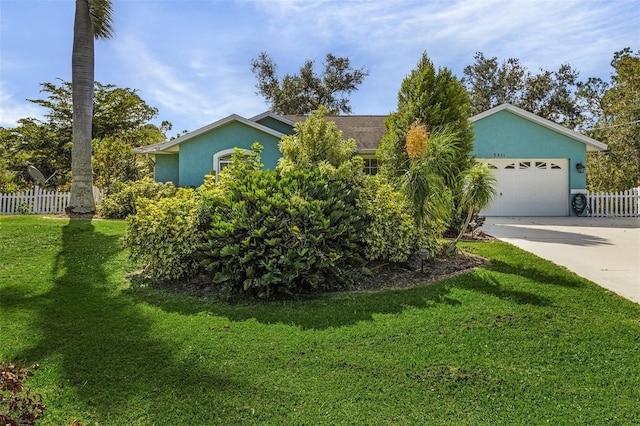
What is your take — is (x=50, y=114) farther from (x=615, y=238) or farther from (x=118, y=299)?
(x=615, y=238)

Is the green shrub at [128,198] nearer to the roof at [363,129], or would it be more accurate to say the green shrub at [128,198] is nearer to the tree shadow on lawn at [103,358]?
the roof at [363,129]

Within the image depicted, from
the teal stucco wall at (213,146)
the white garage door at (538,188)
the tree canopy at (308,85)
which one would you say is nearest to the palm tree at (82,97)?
the teal stucco wall at (213,146)

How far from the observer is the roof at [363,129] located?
687 inches

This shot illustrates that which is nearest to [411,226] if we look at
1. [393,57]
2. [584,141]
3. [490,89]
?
[393,57]

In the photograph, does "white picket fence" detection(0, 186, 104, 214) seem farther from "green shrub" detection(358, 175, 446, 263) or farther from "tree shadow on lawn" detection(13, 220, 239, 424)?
"green shrub" detection(358, 175, 446, 263)

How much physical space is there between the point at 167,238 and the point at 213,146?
10276 mm

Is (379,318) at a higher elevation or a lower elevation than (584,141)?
lower

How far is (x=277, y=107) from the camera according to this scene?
3177cm

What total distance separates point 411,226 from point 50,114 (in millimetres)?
26379

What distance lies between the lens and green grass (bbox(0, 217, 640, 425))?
2.94 meters

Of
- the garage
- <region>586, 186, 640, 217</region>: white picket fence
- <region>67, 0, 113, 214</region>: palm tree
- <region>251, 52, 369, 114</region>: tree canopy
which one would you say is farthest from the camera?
<region>251, 52, 369, 114</region>: tree canopy

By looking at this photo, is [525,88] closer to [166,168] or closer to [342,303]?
[166,168]

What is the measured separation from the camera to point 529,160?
686 inches

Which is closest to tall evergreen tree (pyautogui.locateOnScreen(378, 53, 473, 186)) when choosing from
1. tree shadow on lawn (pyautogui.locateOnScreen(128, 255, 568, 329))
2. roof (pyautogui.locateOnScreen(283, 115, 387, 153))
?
tree shadow on lawn (pyautogui.locateOnScreen(128, 255, 568, 329))
